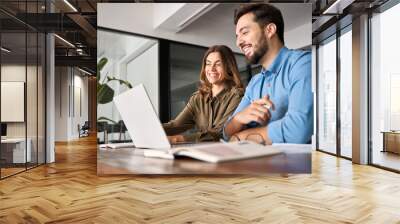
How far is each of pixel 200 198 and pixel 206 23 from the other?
1.71m

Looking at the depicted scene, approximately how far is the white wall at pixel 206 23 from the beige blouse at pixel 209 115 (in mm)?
459

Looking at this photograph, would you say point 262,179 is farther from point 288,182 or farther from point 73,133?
point 73,133

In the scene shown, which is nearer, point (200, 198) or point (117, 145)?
point (117, 145)

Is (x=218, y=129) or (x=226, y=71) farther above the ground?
(x=226, y=71)

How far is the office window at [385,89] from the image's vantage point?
6.09m

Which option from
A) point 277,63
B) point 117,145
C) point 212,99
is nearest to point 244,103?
point 212,99

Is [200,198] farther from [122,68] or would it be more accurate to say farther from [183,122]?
[122,68]

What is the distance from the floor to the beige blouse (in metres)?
0.66

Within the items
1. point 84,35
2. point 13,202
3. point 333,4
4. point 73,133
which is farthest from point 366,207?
point 73,133

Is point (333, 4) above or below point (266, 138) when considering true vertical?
above

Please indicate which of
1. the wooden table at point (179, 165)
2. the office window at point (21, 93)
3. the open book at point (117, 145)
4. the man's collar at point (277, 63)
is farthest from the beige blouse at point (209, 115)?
the office window at point (21, 93)

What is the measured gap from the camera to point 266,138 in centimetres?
371

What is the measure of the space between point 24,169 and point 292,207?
4111 mm

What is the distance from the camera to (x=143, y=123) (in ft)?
10.9
